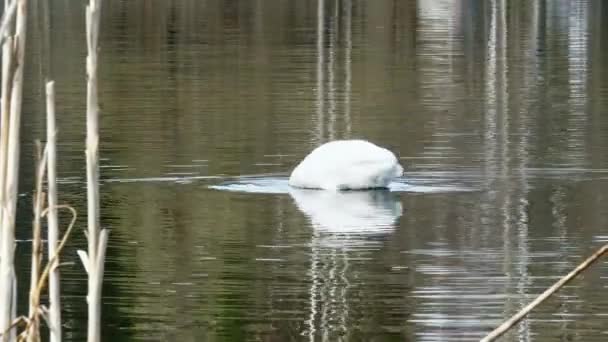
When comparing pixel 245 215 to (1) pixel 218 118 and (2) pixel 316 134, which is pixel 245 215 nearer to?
(2) pixel 316 134

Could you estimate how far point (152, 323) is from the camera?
11.2 metres

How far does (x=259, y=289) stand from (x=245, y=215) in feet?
10.7

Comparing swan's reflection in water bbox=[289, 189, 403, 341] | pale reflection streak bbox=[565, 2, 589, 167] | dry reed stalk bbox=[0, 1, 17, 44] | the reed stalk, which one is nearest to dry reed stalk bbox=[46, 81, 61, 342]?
the reed stalk

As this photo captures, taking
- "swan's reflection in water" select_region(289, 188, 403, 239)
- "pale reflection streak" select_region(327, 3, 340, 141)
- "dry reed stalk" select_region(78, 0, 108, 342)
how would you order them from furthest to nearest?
"pale reflection streak" select_region(327, 3, 340, 141) → "swan's reflection in water" select_region(289, 188, 403, 239) → "dry reed stalk" select_region(78, 0, 108, 342)

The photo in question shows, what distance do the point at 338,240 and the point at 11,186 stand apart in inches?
370

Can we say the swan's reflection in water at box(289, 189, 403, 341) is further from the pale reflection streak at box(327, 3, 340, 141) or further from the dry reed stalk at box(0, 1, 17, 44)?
the dry reed stalk at box(0, 1, 17, 44)

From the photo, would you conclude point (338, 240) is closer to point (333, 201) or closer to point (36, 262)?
point (333, 201)

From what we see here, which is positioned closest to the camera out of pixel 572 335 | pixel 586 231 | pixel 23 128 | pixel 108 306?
pixel 572 335

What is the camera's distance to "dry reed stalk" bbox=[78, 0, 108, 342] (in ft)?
15.8

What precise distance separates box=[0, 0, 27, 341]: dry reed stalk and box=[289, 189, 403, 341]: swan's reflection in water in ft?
18.4

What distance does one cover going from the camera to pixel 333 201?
1647 centimetres

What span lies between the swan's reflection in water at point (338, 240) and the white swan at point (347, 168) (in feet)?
0.31

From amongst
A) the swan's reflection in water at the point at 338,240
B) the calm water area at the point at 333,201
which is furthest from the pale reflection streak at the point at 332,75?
the swan's reflection in water at the point at 338,240

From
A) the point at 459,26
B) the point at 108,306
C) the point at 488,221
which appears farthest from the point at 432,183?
the point at 459,26
